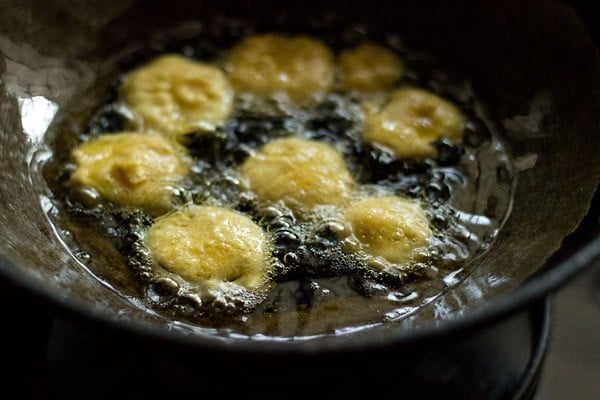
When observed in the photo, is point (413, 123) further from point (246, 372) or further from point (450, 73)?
point (246, 372)

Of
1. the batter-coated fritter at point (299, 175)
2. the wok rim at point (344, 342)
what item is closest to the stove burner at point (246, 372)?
the wok rim at point (344, 342)

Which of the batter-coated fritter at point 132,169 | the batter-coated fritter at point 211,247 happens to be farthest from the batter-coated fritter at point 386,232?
the batter-coated fritter at point 132,169

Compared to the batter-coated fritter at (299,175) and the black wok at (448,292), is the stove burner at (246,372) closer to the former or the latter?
the black wok at (448,292)

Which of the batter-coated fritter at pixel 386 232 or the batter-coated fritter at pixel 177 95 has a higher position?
the batter-coated fritter at pixel 177 95

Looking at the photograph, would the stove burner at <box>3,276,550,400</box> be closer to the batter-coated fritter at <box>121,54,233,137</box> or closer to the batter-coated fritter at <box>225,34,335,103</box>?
the batter-coated fritter at <box>121,54,233,137</box>

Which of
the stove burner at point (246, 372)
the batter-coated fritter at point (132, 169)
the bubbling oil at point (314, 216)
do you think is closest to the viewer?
the stove burner at point (246, 372)

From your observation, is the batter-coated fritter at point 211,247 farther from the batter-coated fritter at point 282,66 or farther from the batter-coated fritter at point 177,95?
the batter-coated fritter at point 282,66

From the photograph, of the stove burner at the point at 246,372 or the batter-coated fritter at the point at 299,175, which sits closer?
the stove burner at the point at 246,372

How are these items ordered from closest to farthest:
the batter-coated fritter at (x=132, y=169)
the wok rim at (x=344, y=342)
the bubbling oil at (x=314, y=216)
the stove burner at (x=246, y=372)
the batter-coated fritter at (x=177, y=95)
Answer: the wok rim at (x=344, y=342), the stove burner at (x=246, y=372), the bubbling oil at (x=314, y=216), the batter-coated fritter at (x=132, y=169), the batter-coated fritter at (x=177, y=95)

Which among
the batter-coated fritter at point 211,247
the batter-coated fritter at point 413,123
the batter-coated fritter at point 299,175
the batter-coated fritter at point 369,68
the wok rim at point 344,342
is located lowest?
the wok rim at point 344,342
